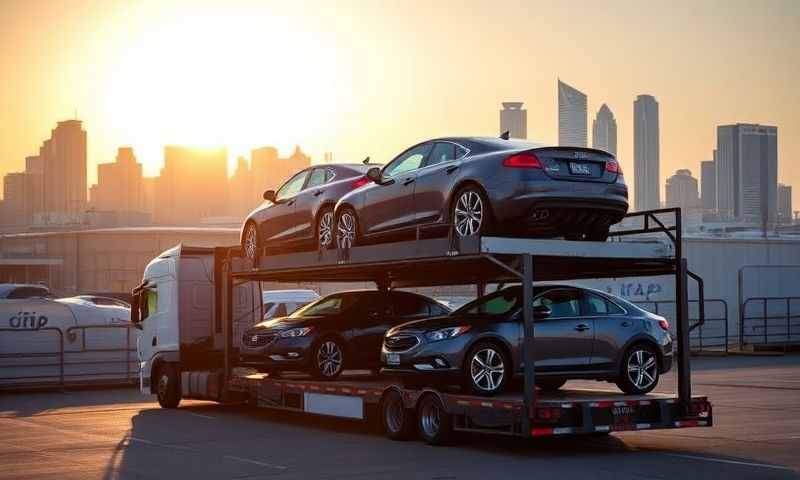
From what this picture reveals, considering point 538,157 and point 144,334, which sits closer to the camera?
point 538,157

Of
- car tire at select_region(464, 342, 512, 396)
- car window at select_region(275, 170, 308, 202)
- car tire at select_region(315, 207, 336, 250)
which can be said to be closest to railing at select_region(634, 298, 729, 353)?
car window at select_region(275, 170, 308, 202)

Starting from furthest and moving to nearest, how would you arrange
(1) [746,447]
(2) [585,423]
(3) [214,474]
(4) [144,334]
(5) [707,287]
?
(5) [707,287]
(4) [144,334]
(1) [746,447]
(2) [585,423]
(3) [214,474]

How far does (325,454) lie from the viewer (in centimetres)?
1429

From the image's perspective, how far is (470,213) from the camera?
13.8 m

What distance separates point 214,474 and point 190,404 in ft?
34.5

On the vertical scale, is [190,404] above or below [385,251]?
below

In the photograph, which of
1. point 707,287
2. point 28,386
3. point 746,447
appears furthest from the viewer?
point 707,287

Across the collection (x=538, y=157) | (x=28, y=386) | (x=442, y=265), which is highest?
(x=538, y=157)

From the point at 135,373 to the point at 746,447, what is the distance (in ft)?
57.3

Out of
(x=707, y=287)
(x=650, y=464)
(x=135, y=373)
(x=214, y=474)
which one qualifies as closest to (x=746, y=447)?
(x=650, y=464)

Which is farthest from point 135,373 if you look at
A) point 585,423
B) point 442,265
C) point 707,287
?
point 707,287

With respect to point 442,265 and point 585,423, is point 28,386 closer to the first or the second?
point 442,265

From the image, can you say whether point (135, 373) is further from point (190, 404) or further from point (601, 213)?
point (601, 213)

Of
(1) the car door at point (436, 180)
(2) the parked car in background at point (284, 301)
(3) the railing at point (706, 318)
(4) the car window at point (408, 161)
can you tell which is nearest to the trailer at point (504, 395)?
(1) the car door at point (436, 180)
